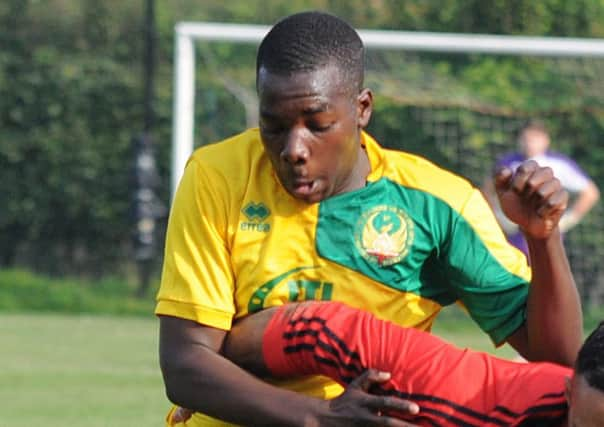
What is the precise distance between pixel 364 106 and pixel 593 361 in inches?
Result: 42.9

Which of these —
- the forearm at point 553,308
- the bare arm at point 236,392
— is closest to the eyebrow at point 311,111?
the bare arm at point 236,392

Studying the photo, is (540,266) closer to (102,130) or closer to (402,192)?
(402,192)

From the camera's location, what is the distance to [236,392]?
12.1ft

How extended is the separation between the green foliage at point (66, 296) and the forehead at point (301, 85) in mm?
11361

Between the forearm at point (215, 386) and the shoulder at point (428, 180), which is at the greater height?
the shoulder at point (428, 180)

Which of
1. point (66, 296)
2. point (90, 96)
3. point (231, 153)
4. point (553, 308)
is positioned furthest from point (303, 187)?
point (90, 96)

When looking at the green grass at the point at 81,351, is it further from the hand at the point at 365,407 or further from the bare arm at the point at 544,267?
the hand at the point at 365,407

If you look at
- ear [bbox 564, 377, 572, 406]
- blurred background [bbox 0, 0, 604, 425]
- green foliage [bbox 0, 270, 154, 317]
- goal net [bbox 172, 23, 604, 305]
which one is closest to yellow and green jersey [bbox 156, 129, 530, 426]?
ear [bbox 564, 377, 572, 406]

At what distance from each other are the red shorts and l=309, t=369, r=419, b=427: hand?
0.03 m

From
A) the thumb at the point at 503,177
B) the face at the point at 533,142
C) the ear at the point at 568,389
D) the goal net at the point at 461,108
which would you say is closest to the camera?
the ear at the point at 568,389

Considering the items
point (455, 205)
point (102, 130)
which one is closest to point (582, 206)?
point (102, 130)

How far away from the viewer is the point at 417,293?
13.3 ft

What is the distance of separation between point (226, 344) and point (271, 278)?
21 centimetres

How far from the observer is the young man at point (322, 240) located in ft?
12.2
